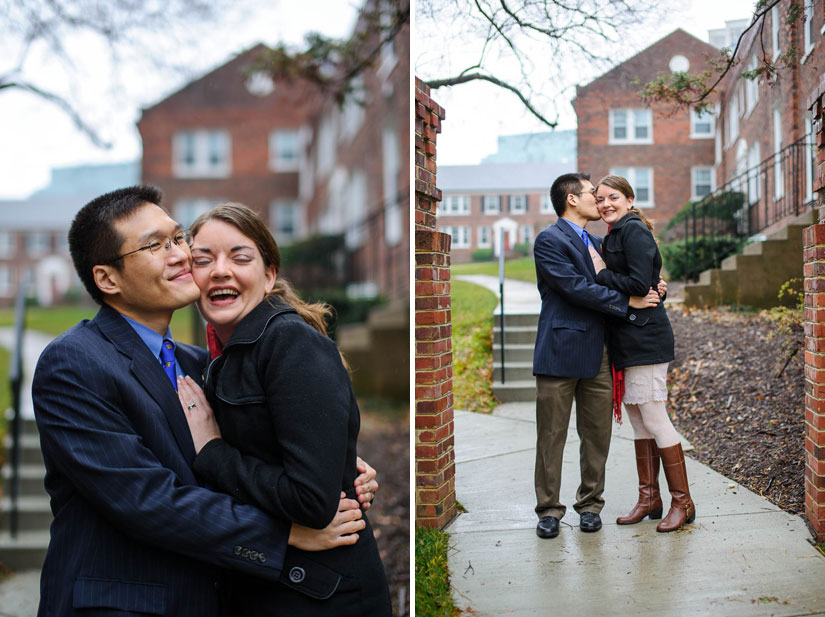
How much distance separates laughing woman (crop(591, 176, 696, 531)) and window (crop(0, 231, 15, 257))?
43.7 ft

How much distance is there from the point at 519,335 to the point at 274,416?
108 cm

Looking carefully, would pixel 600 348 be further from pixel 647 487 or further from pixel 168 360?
pixel 168 360

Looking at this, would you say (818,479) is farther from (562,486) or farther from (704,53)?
(704,53)

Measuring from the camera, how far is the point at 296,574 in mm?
1565

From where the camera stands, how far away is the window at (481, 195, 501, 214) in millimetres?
2311

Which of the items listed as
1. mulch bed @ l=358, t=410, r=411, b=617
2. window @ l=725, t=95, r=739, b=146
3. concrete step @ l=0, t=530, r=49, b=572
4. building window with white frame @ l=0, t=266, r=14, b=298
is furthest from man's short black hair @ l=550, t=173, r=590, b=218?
building window with white frame @ l=0, t=266, r=14, b=298

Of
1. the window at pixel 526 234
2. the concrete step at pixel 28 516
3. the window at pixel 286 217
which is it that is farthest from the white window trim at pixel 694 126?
the window at pixel 286 217

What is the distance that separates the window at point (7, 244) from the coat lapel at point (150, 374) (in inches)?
513

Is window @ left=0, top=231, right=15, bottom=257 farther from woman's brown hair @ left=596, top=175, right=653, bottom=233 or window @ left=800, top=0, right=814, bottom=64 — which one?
window @ left=800, top=0, right=814, bottom=64

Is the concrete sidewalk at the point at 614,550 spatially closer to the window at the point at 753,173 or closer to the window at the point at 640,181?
the window at the point at 640,181

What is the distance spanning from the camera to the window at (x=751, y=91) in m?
2.12

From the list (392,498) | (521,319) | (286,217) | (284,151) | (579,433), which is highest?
(284,151)

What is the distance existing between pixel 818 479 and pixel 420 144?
1630 mm

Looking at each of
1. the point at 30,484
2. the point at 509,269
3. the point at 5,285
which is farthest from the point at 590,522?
the point at 5,285
